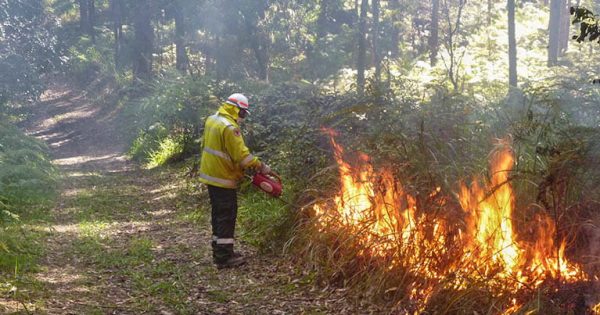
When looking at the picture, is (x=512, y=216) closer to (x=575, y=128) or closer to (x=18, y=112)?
(x=575, y=128)

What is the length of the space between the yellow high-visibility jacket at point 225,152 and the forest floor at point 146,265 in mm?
1156

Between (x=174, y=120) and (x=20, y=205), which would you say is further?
(x=174, y=120)

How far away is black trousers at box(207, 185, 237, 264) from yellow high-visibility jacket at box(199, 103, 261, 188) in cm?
14

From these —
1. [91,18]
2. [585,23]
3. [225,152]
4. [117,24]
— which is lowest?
[225,152]

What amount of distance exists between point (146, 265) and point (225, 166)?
1.65 m

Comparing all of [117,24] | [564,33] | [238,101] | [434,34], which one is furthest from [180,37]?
[238,101]

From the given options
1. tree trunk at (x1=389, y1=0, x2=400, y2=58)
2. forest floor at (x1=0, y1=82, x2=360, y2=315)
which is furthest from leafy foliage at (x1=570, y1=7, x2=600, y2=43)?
tree trunk at (x1=389, y1=0, x2=400, y2=58)

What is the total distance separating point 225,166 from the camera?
839 cm

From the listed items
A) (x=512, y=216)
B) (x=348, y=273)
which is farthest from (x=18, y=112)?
(x=512, y=216)

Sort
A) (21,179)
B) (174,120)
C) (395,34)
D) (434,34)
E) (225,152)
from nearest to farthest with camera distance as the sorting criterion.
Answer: (225,152) → (21,179) → (174,120) → (434,34) → (395,34)

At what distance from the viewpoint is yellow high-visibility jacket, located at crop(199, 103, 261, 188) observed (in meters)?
8.22

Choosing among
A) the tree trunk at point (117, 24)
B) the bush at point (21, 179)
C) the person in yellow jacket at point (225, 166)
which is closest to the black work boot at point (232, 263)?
the person in yellow jacket at point (225, 166)

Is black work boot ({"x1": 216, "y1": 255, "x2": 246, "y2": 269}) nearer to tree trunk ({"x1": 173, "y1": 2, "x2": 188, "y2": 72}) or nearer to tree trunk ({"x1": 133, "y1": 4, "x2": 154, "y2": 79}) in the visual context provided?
tree trunk ({"x1": 173, "y1": 2, "x2": 188, "y2": 72})

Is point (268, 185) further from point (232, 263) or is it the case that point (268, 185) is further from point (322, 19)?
point (322, 19)
